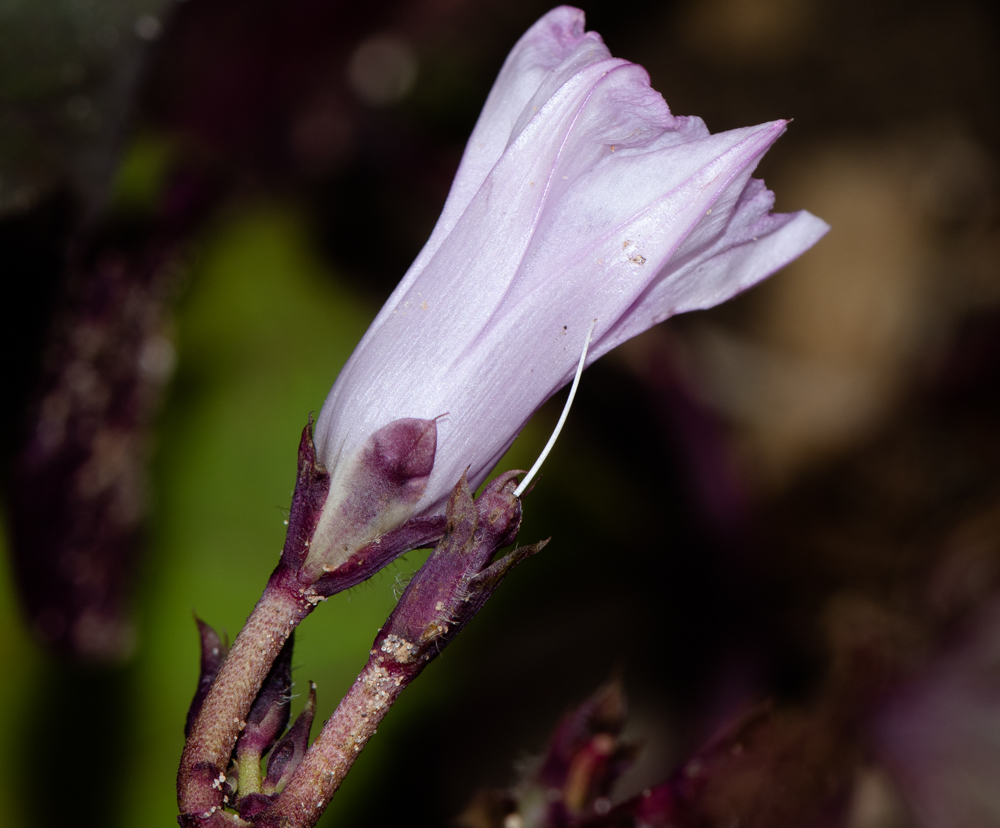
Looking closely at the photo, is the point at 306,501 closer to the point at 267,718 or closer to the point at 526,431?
the point at 267,718

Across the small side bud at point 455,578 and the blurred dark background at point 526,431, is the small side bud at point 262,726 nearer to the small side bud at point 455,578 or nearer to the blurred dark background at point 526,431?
the small side bud at point 455,578

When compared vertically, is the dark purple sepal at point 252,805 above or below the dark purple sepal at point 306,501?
below

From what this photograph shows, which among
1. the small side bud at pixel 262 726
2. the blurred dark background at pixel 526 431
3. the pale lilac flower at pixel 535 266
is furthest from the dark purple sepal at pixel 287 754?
the blurred dark background at pixel 526 431

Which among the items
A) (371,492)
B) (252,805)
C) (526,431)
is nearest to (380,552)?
(371,492)

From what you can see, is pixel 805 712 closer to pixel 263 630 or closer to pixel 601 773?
pixel 601 773

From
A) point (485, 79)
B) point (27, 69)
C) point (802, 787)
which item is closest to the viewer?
point (802, 787)

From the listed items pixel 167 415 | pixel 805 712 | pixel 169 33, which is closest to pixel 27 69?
pixel 169 33

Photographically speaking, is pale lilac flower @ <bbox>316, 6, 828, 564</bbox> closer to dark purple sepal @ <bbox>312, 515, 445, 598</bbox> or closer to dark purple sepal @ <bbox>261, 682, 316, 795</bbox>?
dark purple sepal @ <bbox>312, 515, 445, 598</bbox>

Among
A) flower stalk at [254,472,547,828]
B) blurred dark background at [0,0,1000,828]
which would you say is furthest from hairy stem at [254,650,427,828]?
blurred dark background at [0,0,1000,828]
